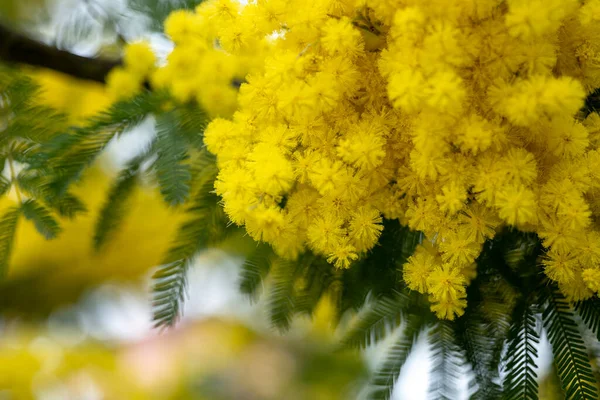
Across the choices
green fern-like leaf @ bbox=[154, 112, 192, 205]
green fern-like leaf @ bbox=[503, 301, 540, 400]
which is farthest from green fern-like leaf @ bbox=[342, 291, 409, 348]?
green fern-like leaf @ bbox=[154, 112, 192, 205]

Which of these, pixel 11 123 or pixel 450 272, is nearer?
pixel 450 272

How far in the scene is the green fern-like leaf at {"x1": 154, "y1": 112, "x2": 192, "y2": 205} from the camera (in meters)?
0.59

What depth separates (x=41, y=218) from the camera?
2.26 ft

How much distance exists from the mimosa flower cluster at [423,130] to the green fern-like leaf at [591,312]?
0.13 ft

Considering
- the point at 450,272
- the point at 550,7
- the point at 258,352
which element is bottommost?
the point at 450,272

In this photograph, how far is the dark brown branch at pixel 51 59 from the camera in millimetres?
877

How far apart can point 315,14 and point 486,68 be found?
14cm

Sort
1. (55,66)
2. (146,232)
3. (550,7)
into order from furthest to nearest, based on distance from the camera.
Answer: (146,232) → (55,66) → (550,7)

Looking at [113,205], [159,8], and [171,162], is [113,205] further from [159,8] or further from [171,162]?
[159,8]

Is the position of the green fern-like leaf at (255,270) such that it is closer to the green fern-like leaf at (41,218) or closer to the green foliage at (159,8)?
the green fern-like leaf at (41,218)

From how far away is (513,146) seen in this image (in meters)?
0.46

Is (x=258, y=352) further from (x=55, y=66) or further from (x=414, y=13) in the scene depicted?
(x=414, y=13)

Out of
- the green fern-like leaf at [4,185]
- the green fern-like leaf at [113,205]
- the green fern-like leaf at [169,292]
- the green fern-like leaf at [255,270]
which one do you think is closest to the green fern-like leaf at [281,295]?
the green fern-like leaf at [255,270]

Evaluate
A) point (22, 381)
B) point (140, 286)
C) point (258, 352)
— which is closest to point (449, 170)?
point (140, 286)
